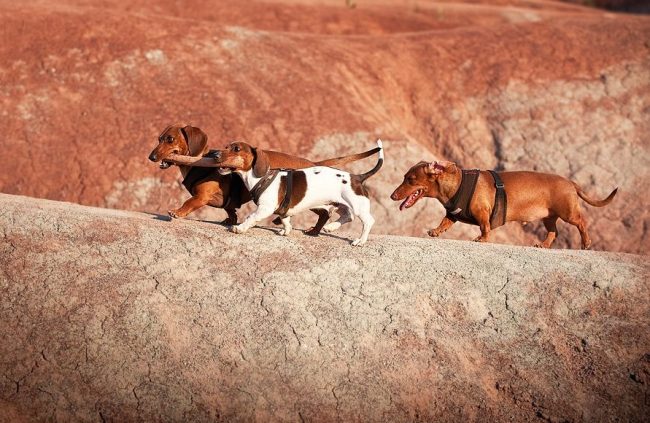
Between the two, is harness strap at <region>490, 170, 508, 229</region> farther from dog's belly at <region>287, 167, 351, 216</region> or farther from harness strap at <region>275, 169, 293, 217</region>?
harness strap at <region>275, 169, 293, 217</region>

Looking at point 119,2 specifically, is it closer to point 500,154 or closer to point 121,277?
point 500,154

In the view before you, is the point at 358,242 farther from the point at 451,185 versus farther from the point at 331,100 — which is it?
the point at 331,100

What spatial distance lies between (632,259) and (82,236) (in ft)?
21.4

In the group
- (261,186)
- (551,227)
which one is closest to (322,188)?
(261,186)

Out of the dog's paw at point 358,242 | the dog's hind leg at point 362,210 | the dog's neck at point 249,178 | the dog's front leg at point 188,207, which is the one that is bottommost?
the dog's paw at point 358,242

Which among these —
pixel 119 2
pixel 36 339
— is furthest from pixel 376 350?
pixel 119 2

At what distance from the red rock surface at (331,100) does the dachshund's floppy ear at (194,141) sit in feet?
20.3

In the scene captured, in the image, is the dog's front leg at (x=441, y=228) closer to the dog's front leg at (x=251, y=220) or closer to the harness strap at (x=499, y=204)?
the harness strap at (x=499, y=204)

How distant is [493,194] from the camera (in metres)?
12.6

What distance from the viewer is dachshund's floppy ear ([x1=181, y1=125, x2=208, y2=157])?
36.4ft

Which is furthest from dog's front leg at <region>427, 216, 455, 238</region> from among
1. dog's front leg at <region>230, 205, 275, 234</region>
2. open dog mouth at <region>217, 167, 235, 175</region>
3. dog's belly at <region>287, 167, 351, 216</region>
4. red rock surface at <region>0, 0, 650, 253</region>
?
red rock surface at <region>0, 0, 650, 253</region>

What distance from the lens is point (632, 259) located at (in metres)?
10.6

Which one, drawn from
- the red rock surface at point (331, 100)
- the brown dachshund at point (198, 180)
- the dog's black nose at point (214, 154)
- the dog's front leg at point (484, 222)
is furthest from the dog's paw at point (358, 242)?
the red rock surface at point (331, 100)

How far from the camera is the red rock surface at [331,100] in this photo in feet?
60.0
